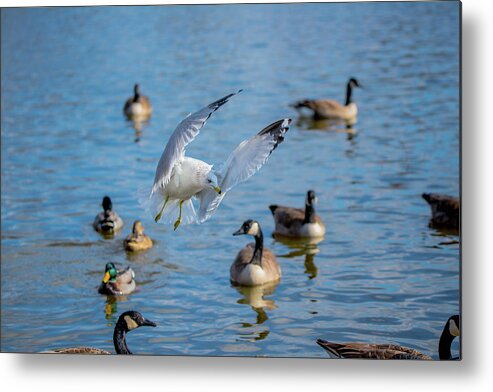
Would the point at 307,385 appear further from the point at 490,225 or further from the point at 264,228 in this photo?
the point at 264,228

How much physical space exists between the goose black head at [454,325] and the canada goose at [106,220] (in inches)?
140

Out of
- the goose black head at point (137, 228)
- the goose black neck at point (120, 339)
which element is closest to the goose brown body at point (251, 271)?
the goose black head at point (137, 228)

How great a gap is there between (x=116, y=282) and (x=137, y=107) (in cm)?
420

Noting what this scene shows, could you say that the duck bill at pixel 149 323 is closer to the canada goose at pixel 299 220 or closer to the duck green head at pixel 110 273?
the duck green head at pixel 110 273

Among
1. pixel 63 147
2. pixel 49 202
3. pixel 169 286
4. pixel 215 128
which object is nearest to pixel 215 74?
pixel 215 128

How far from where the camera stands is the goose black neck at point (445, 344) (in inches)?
237

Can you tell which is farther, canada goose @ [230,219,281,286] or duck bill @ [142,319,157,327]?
canada goose @ [230,219,281,286]

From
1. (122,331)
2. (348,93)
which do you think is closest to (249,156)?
(122,331)

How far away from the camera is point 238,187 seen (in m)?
9.16

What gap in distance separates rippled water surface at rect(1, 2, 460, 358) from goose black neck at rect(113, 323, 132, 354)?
7.7 inches

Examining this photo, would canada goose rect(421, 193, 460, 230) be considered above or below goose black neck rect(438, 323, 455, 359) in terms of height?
above

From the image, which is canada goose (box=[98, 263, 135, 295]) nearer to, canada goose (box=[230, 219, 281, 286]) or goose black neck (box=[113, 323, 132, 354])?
canada goose (box=[230, 219, 281, 286])

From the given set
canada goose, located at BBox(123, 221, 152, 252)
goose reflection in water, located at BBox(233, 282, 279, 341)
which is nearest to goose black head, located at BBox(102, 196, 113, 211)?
canada goose, located at BBox(123, 221, 152, 252)

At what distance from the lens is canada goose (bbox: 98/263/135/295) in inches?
302
